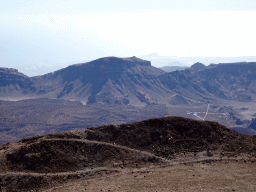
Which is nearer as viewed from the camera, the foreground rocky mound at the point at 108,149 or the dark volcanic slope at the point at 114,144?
the foreground rocky mound at the point at 108,149

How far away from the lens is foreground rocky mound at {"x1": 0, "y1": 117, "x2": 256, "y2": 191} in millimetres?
22234

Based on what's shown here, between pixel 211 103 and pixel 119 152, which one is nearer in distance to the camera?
pixel 119 152

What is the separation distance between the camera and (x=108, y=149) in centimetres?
2522

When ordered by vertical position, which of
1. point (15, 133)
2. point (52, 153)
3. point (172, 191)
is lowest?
point (15, 133)

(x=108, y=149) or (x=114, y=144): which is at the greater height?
(x=114, y=144)

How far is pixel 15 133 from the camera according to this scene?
432 feet

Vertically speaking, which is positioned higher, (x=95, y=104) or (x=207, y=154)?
(x=207, y=154)

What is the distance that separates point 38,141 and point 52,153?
2.55 metres

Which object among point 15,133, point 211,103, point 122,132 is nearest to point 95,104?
point 15,133

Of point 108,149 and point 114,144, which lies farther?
point 114,144

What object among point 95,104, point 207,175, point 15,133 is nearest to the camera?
point 207,175

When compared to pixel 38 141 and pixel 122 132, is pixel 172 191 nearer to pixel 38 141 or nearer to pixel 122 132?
pixel 122 132

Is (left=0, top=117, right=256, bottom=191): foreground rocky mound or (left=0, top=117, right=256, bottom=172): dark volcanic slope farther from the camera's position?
(left=0, top=117, right=256, bottom=172): dark volcanic slope

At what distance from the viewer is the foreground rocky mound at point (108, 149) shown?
2223 centimetres
